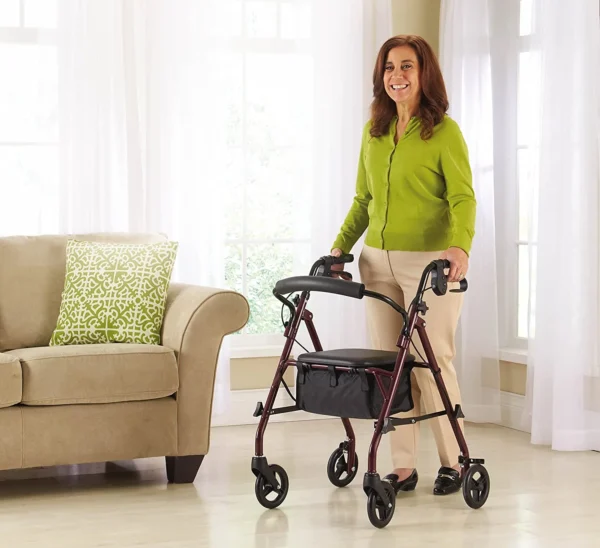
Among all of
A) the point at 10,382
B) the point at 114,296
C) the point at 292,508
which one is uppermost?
the point at 114,296

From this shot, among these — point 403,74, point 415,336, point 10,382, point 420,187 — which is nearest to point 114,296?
point 10,382

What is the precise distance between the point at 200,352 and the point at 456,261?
1.02 m

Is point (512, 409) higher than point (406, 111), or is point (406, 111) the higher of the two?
point (406, 111)

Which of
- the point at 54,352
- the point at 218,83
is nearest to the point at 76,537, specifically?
the point at 54,352

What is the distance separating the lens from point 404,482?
3.82 meters

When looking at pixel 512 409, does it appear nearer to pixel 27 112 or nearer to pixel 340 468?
pixel 340 468

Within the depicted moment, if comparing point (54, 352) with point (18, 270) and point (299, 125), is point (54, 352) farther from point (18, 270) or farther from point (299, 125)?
point (299, 125)

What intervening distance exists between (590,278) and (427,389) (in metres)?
1.19

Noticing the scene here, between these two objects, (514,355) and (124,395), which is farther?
(514,355)

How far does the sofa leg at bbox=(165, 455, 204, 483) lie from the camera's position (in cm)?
397

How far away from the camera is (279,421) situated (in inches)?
212

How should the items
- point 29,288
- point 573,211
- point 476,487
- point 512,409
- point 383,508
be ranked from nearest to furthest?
1. point 383,508
2. point 476,487
3. point 29,288
4. point 573,211
5. point 512,409

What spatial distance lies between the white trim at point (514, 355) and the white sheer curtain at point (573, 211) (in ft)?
1.82

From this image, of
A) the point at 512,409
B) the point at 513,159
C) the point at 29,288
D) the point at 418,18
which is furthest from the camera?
the point at 418,18
